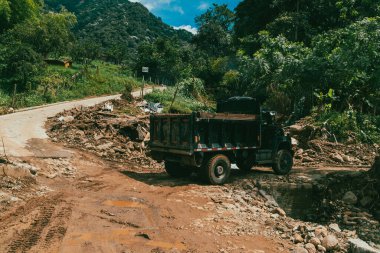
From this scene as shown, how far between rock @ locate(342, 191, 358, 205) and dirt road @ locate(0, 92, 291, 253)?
2.59m

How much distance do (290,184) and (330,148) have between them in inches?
Answer: 273

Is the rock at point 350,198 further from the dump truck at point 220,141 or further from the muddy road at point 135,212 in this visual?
the dump truck at point 220,141

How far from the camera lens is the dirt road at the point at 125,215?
6.13 metres

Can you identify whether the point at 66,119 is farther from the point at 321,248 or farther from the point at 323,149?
the point at 321,248

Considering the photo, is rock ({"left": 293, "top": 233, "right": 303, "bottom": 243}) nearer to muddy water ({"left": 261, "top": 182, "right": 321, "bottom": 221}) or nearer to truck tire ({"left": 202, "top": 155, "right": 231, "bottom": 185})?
muddy water ({"left": 261, "top": 182, "right": 321, "bottom": 221})

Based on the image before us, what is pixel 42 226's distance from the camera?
6.64 m

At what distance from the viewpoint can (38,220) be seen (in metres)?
6.96

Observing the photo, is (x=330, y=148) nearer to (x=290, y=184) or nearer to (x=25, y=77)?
(x=290, y=184)

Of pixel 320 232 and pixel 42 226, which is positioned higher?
pixel 42 226

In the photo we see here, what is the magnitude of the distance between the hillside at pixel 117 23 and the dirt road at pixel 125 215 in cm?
10704

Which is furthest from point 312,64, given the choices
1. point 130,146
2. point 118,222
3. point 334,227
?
point 118,222

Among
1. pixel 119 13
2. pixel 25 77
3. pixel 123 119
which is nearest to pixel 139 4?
pixel 119 13

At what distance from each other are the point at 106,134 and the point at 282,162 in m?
8.83

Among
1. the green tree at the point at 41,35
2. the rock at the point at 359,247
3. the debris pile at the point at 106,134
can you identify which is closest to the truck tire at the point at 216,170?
the debris pile at the point at 106,134
